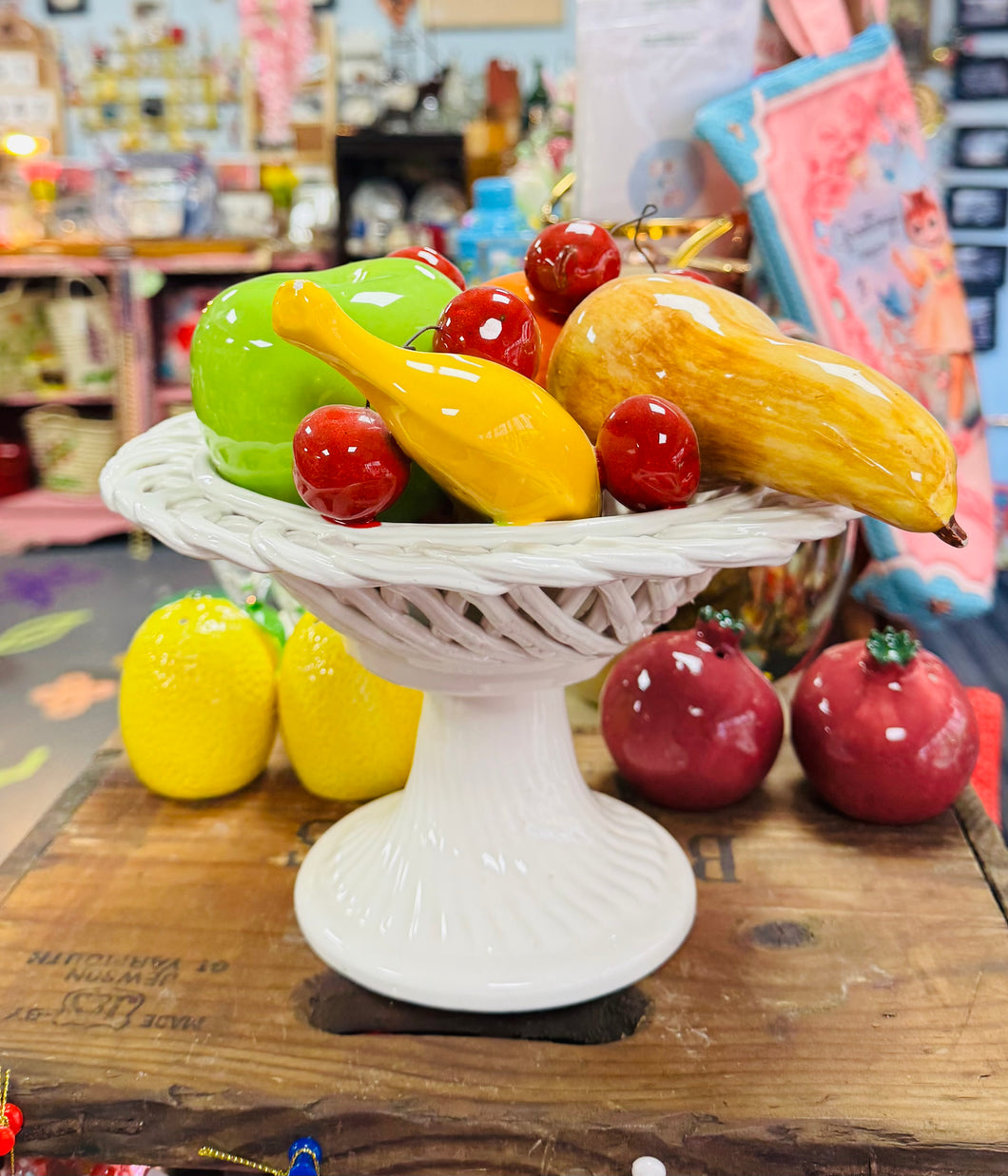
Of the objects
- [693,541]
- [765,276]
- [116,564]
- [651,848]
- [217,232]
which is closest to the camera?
[693,541]

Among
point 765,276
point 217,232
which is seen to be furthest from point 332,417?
point 217,232

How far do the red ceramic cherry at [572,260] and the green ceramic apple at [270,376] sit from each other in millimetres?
62

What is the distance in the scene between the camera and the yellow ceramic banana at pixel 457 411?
0.43 m

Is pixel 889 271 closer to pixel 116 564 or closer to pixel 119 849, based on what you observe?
pixel 119 849

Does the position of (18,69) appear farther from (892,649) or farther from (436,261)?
(892,649)

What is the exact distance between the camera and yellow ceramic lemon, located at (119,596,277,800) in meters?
0.73

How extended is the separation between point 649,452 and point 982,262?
113 inches

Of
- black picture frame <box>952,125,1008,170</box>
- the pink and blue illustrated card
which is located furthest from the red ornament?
black picture frame <box>952,125,1008,170</box>

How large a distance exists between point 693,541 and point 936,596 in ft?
2.45

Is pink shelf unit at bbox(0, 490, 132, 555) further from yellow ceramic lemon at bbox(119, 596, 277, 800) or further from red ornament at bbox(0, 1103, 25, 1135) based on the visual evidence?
red ornament at bbox(0, 1103, 25, 1135)

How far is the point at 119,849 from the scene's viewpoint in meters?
0.71

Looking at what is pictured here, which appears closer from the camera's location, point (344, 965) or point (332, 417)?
point (332, 417)

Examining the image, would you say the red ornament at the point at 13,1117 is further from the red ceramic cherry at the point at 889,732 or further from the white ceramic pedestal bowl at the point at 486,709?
the red ceramic cherry at the point at 889,732

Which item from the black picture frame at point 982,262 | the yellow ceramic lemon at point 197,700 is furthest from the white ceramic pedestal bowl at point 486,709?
the black picture frame at point 982,262
